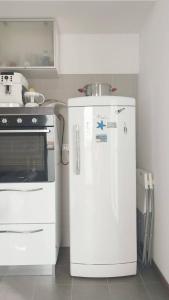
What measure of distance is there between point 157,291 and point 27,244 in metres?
1.09

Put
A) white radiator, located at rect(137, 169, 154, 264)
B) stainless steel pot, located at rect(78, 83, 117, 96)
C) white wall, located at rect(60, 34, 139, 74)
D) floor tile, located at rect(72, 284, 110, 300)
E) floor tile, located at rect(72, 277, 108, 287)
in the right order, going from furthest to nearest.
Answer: white wall, located at rect(60, 34, 139, 74) < stainless steel pot, located at rect(78, 83, 117, 96) < white radiator, located at rect(137, 169, 154, 264) < floor tile, located at rect(72, 277, 108, 287) < floor tile, located at rect(72, 284, 110, 300)

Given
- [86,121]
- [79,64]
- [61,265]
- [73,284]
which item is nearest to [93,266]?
[73,284]

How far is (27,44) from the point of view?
9.67 ft

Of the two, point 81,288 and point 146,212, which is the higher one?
point 146,212

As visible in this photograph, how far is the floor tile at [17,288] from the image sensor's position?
229 centimetres

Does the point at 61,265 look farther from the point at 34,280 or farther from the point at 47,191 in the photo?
the point at 47,191

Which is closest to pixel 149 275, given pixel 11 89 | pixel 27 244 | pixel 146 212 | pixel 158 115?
pixel 146 212

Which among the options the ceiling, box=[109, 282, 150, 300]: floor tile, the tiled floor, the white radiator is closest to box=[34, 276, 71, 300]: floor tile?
the tiled floor

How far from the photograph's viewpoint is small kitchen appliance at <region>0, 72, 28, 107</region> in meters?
2.71

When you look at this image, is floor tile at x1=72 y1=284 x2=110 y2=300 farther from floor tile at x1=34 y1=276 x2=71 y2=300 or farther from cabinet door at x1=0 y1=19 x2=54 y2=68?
cabinet door at x1=0 y1=19 x2=54 y2=68

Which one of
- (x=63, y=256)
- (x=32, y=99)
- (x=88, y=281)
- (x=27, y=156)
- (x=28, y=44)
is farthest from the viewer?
(x=63, y=256)

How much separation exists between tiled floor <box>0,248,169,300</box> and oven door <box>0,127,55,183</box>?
0.82 m

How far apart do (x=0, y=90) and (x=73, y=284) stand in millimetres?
1729

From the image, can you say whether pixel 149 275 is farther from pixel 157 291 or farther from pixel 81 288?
pixel 81 288
